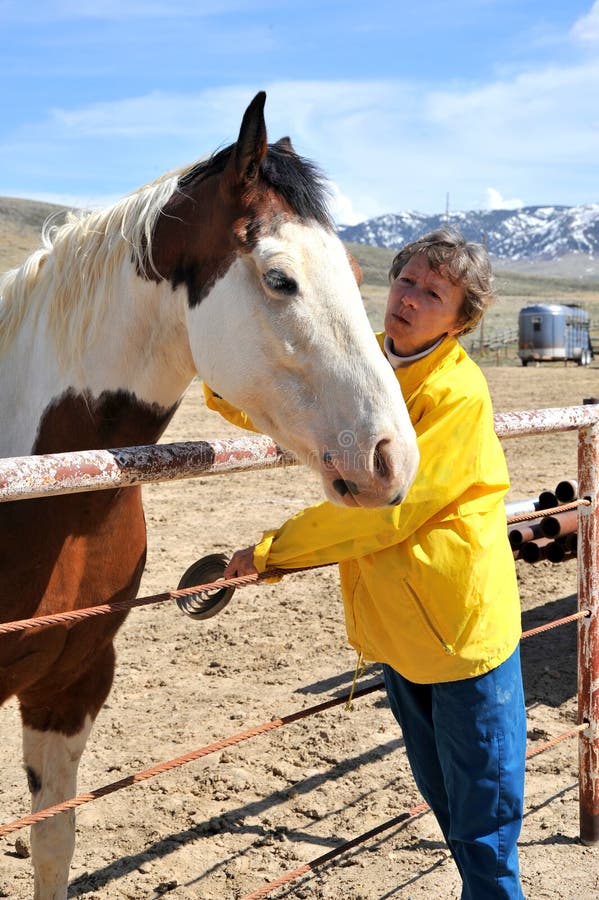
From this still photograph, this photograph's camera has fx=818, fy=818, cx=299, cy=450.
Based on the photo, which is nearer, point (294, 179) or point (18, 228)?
point (294, 179)

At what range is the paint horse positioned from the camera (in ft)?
5.86

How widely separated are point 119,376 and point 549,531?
2.67 meters

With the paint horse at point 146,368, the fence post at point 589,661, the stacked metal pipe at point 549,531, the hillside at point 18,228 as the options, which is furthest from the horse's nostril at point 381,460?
the hillside at point 18,228

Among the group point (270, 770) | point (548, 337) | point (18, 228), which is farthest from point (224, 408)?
point (18, 228)

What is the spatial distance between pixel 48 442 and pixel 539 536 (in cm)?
294

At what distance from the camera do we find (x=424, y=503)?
5.88 ft

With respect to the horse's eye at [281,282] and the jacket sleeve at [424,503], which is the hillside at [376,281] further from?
the horse's eye at [281,282]

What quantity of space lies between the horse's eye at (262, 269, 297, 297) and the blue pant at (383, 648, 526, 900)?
984mm

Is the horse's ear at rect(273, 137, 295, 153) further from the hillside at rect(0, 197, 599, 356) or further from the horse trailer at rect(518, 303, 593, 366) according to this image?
the horse trailer at rect(518, 303, 593, 366)

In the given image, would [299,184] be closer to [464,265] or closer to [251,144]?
[251,144]

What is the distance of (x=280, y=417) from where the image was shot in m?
1.88

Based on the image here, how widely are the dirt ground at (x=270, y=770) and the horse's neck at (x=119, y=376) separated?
67.0 inches

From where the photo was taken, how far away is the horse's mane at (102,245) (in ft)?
6.34

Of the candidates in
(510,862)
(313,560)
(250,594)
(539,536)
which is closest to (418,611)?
(313,560)
